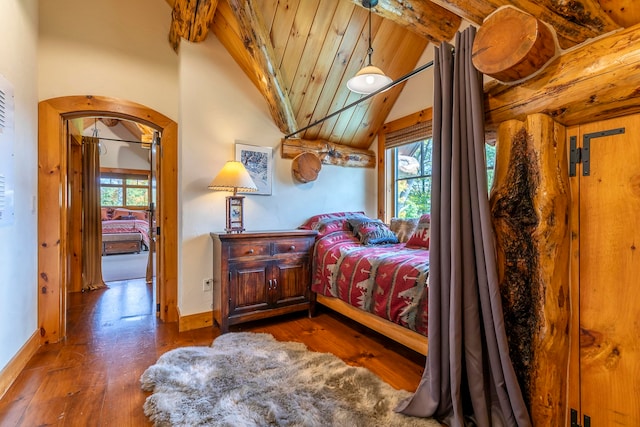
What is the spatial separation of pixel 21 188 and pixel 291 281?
7.31 ft

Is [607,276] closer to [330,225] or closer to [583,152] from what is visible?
[583,152]

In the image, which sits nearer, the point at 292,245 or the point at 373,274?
the point at 373,274

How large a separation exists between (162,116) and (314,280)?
2288 millimetres

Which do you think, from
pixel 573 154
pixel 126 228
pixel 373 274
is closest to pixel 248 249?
pixel 373 274

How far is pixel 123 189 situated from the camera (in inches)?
371

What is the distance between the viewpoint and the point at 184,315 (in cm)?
275

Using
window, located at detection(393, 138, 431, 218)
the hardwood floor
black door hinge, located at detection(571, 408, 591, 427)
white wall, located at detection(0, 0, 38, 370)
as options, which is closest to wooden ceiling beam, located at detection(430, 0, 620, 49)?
black door hinge, located at detection(571, 408, 591, 427)

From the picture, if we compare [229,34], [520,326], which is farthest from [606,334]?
[229,34]

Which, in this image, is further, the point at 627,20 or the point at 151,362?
the point at 151,362

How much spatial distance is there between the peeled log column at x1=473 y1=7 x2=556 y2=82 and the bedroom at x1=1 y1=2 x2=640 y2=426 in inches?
93.8

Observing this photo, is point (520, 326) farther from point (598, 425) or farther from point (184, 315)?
point (184, 315)

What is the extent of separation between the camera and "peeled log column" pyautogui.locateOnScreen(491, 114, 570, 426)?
1.26 m

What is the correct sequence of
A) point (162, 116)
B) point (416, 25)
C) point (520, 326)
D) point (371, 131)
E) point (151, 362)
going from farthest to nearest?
point (371, 131) → point (162, 116) → point (416, 25) → point (151, 362) → point (520, 326)

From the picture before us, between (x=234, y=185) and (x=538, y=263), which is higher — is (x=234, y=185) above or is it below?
above
